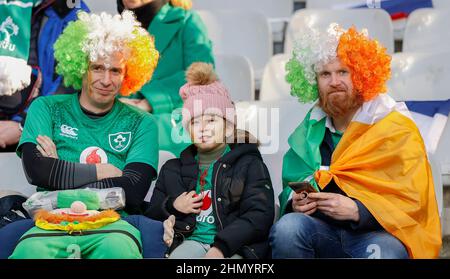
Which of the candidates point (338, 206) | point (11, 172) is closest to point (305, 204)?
point (338, 206)

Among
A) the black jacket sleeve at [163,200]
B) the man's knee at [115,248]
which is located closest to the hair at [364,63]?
the black jacket sleeve at [163,200]

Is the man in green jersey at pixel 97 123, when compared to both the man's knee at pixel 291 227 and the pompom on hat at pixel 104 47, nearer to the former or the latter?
the pompom on hat at pixel 104 47

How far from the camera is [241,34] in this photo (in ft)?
15.4

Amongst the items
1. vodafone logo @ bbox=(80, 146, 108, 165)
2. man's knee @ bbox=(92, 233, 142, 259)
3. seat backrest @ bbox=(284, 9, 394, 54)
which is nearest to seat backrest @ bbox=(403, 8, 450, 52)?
seat backrest @ bbox=(284, 9, 394, 54)

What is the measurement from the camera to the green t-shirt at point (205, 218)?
116 inches

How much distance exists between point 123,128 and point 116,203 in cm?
33

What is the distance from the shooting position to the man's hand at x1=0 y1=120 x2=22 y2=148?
356 cm

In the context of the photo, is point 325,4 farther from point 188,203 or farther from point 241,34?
point 188,203

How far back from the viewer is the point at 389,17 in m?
4.45

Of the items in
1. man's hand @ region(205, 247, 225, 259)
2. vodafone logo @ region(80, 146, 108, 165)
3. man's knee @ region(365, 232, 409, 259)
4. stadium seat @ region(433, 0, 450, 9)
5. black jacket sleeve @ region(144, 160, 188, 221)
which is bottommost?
man's hand @ region(205, 247, 225, 259)

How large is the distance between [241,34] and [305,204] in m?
1.94

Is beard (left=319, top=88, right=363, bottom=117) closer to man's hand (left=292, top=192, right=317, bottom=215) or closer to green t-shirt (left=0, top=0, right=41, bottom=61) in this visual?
man's hand (left=292, top=192, right=317, bottom=215)

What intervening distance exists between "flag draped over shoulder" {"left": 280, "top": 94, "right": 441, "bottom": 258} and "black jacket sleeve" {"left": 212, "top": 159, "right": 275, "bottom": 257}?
0.34 ft
